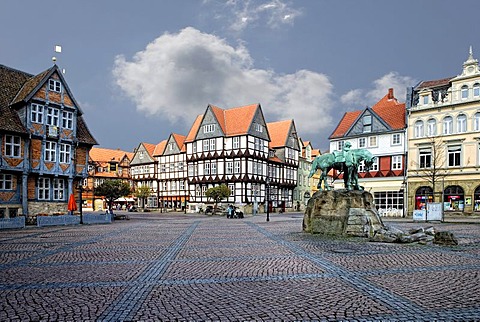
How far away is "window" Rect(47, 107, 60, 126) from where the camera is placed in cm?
3219

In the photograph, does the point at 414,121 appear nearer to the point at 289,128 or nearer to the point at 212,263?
the point at 289,128

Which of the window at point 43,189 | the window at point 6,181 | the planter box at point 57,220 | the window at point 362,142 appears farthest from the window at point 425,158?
the window at point 6,181

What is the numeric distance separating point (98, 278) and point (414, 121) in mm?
42002

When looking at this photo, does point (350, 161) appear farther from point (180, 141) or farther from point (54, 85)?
point (180, 141)

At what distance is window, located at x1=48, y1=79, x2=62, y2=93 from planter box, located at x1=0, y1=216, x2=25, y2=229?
11.8 m

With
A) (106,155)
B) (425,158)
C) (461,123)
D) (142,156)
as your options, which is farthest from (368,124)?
(106,155)

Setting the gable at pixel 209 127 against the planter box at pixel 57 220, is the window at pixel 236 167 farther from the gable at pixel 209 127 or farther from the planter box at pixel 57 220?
the planter box at pixel 57 220

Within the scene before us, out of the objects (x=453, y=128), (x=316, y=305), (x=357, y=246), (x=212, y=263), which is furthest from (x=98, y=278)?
(x=453, y=128)

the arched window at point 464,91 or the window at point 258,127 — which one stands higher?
the arched window at point 464,91

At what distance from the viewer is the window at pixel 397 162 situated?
44.9 metres

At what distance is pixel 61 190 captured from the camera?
3347 centimetres

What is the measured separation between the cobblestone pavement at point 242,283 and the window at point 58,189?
1911cm

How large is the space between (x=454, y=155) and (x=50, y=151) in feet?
129

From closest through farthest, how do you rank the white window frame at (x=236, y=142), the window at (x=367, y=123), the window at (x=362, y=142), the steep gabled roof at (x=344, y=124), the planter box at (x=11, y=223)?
the planter box at (x=11, y=223)
the window at (x=367, y=123)
the window at (x=362, y=142)
the steep gabled roof at (x=344, y=124)
the white window frame at (x=236, y=142)
